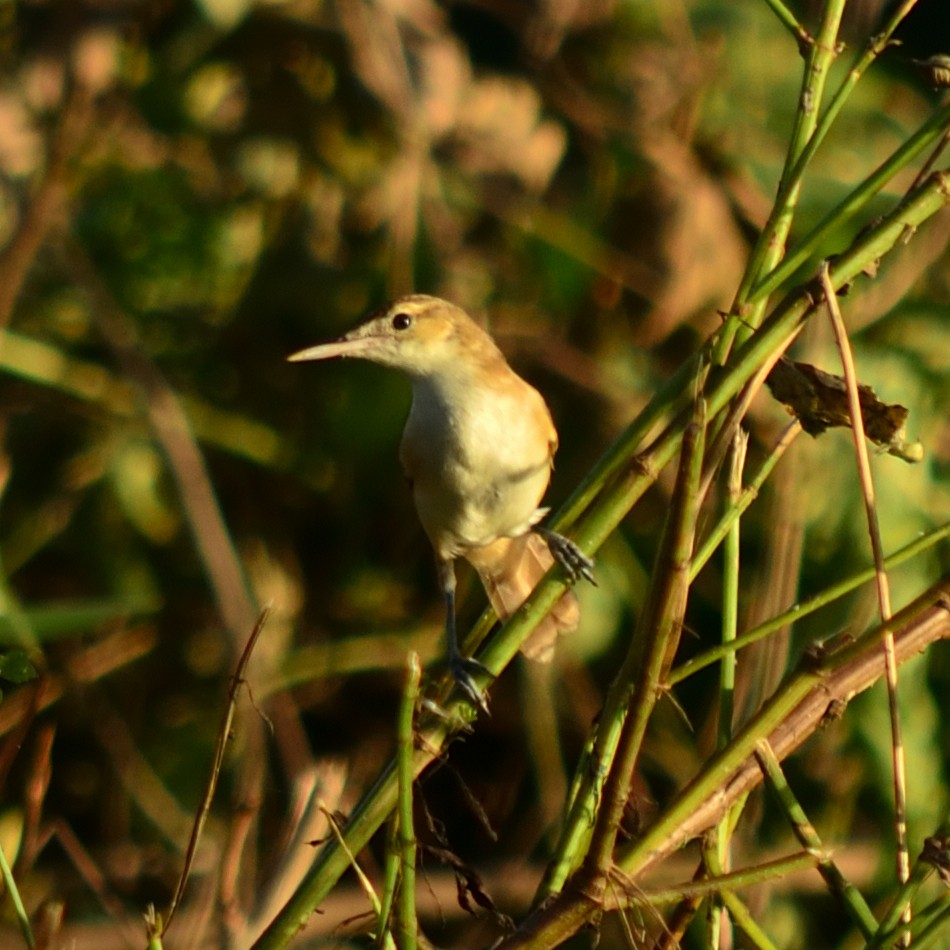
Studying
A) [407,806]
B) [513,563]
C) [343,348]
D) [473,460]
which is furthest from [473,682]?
[513,563]

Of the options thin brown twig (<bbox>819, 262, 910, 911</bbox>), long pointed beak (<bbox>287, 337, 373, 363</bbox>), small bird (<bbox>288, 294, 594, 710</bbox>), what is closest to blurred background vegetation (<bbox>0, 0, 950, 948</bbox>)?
small bird (<bbox>288, 294, 594, 710</bbox>)

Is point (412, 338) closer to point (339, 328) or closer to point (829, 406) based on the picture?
point (339, 328)

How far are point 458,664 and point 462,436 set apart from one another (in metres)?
1.07

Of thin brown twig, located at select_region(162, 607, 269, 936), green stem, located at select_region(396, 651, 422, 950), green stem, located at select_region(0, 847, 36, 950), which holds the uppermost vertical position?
green stem, located at select_region(396, 651, 422, 950)

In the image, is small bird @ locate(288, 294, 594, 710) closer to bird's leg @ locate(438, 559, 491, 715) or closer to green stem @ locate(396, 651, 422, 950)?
bird's leg @ locate(438, 559, 491, 715)

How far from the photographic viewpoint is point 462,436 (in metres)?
3.30

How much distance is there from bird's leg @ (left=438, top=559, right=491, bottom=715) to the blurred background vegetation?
0.92 m

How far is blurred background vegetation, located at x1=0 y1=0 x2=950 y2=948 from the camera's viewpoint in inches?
184

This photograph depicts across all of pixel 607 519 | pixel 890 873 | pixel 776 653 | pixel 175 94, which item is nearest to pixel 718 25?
pixel 175 94

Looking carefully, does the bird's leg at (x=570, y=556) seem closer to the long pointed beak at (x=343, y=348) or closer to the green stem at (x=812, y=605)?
the green stem at (x=812, y=605)

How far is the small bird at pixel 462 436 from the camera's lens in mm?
3303

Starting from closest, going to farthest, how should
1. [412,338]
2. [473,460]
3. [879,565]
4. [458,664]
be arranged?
[879,565]
[458,664]
[473,460]
[412,338]

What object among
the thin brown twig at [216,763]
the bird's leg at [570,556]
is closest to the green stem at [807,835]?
the bird's leg at [570,556]

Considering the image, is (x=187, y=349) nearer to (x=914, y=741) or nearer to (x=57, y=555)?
(x=57, y=555)
